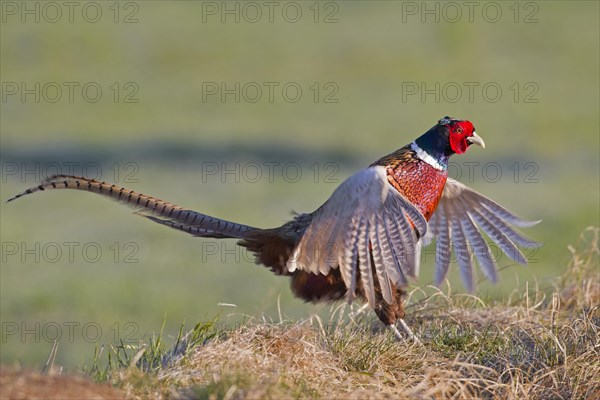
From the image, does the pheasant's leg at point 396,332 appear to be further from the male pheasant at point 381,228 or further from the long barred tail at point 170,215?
the long barred tail at point 170,215

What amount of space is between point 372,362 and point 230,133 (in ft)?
51.3

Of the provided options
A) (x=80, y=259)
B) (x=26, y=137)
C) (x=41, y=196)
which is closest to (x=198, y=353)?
(x=80, y=259)

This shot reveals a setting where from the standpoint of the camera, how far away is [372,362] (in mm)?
4512

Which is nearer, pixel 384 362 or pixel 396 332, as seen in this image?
pixel 384 362

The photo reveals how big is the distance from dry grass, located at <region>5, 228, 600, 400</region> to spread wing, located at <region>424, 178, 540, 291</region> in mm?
554

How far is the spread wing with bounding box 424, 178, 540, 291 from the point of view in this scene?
5.82 metres

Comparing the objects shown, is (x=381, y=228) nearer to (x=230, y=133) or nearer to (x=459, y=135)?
(x=459, y=135)

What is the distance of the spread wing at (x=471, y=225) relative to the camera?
5.82 meters

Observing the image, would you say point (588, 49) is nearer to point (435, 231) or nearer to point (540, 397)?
point (435, 231)

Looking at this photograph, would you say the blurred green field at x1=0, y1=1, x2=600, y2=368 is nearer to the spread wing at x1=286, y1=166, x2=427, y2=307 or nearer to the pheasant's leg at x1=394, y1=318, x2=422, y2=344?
the pheasant's leg at x1=394, y1=318, x2=422, y2=344

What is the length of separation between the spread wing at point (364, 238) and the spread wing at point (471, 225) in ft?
2.31

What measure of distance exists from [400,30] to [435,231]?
18.9 metres

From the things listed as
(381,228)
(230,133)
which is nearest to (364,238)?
(381,228)

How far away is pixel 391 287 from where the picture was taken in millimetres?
5191
